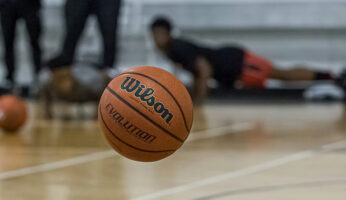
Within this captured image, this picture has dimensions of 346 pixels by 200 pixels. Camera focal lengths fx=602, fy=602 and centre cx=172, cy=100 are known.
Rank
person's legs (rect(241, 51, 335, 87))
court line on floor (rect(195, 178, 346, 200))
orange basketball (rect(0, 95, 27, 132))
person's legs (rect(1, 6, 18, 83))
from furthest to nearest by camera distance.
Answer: person's legs (rect(241, 51, 335, 87)) < person's legs (rect(1, 6, 18, 83)) < orange basketball (rect(0, 95, 27, 132)) < court line on floor (rect(195, 178, 346, 200))

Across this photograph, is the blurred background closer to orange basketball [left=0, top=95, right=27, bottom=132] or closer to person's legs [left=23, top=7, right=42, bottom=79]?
person's legs [left=23, top=7, right=42, bottom=79]

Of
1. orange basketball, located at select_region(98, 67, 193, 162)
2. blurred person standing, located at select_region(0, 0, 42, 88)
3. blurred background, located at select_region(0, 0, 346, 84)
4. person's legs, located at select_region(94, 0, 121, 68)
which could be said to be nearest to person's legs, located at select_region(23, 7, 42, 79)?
blurred person standing, located at select_region(0, 0, 42, 88)

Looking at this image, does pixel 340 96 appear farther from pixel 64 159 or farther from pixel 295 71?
pixel 64 159

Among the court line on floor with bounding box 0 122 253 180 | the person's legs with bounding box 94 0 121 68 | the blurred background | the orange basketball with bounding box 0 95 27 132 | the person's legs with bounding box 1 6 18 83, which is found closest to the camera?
the court line on floor with bounding box 0 122 253 180

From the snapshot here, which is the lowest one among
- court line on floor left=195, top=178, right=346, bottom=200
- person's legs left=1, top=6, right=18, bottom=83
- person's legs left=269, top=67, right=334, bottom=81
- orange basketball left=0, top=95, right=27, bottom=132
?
orange basketball left=0, top=95, right=27, bottom=132

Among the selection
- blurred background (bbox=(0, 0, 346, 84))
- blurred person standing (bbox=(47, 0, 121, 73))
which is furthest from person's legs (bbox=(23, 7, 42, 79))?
blurred background (bbox=(0, 0, 346, 84))

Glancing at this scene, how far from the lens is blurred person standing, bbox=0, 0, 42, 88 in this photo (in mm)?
3426

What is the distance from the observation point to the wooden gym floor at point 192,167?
3.78 ft

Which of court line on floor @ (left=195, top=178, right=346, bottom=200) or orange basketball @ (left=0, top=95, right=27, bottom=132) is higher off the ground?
court line on floor @ (left=195, top=178, right=346, bottom=200)

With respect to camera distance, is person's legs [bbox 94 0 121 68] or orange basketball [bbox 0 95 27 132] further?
→ person's legs [bbox 94 0 121 68]

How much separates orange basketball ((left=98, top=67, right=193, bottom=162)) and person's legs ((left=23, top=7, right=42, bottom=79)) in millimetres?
2425

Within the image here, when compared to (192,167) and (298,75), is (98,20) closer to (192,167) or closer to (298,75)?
(192,167)

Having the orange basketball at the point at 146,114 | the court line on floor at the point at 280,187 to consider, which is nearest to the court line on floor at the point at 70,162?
the orange basketball at the point at 146,114

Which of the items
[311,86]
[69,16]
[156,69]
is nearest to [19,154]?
[156,69]
